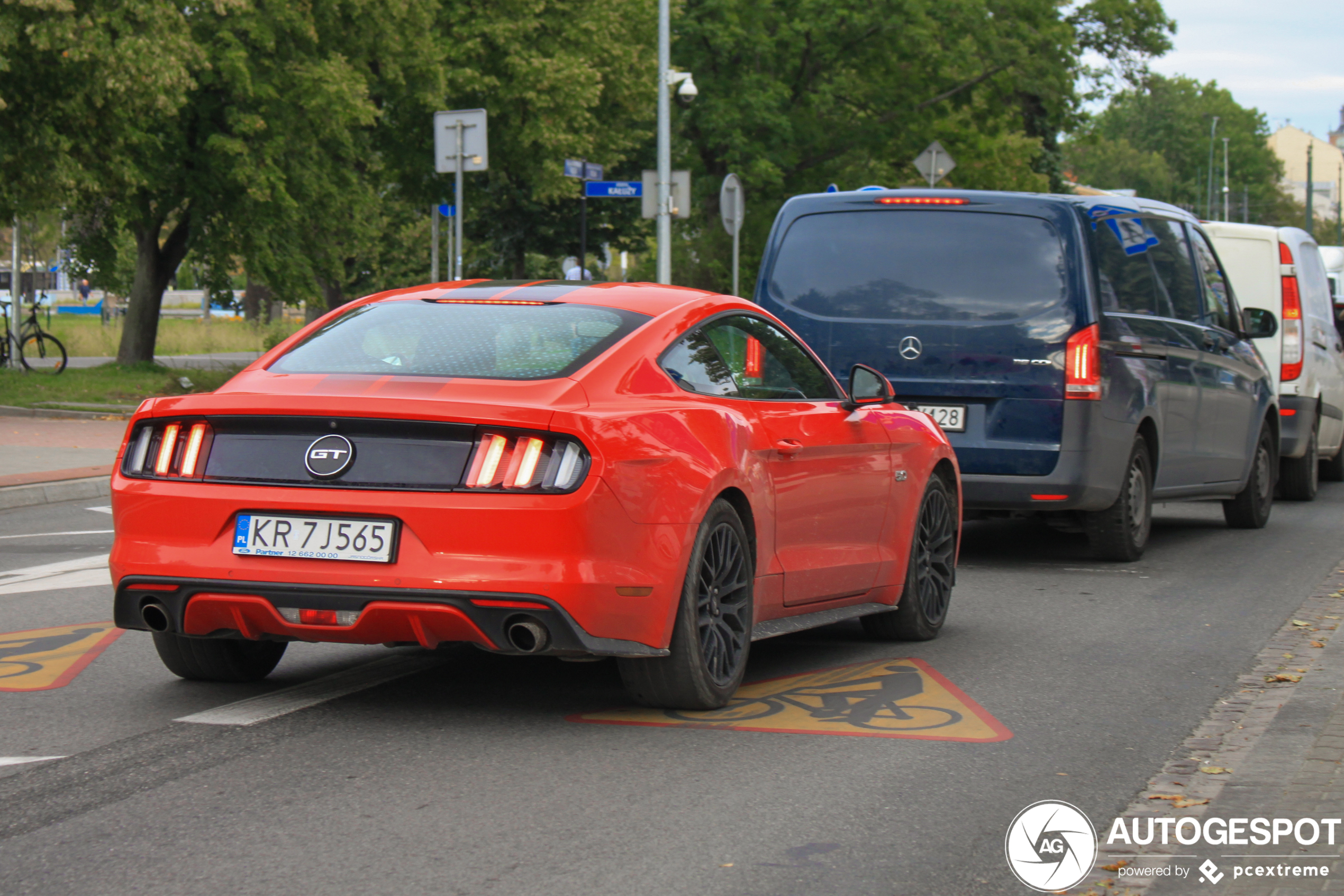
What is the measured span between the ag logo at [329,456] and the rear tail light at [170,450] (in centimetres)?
39

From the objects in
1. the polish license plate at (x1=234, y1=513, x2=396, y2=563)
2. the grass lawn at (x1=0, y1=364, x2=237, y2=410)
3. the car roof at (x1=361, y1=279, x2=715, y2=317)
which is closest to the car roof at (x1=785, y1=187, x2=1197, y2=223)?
the car roof at (x1=361, y1=279, x2=715, y2=317)

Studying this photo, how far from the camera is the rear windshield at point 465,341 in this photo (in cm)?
572

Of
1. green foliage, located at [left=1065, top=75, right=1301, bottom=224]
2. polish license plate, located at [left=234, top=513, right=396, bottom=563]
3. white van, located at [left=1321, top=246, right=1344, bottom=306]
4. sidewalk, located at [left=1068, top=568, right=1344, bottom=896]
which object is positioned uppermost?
green foliage, located at [left=1065, top=75, right=1301, bottom=224]

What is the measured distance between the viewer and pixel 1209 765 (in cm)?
527

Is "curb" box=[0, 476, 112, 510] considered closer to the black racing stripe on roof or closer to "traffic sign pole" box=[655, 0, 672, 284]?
the black racing stripe on roof

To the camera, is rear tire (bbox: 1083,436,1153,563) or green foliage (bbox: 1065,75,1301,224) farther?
green foliage (bbox: 1065,75,1301,224)

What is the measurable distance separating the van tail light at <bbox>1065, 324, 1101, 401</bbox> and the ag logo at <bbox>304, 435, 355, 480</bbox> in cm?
557

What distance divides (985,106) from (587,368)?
38.5m

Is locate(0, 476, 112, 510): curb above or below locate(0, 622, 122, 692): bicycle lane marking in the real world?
below

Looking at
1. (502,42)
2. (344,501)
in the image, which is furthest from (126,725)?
(502,42)

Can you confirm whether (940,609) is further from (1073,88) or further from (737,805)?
(1073,88)

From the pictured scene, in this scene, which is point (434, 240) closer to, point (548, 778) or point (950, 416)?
point (950, 416)

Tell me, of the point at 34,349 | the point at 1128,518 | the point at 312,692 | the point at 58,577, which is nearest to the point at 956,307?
the point at 1128,518

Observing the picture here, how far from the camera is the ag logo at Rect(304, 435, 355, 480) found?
17.5 ft
